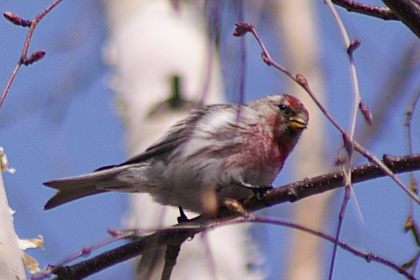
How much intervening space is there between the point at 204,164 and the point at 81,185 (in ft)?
1.96

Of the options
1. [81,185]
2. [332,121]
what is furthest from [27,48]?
[81,185]

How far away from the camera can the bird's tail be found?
3635mm

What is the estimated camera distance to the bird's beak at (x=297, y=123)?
4.14 m

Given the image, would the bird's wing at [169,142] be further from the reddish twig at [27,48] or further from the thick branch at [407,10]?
the thick branch at [407,10]

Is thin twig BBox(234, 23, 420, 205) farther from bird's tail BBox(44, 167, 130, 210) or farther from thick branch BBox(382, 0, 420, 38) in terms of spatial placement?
bird's tail BBox(44, 167, 130, 210)

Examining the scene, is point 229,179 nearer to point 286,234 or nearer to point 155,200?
point 155,200

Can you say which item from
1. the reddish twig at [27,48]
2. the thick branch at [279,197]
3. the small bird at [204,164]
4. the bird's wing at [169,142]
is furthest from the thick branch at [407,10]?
the bird's wing at [169,142]

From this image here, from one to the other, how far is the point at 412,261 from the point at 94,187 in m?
2.08

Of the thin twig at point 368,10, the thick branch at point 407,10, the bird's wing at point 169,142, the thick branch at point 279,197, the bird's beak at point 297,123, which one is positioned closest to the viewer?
the thick branch at point 407,10

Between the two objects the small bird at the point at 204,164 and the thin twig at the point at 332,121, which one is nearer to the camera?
the thin twig at the point at 332,121

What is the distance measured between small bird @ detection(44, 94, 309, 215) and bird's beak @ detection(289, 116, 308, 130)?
2.2 inches

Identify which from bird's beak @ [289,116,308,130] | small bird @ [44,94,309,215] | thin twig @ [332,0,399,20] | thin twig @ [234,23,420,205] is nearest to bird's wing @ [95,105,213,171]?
small bird @ [44,94,309,215]

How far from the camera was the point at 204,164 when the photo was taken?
3.74 meters

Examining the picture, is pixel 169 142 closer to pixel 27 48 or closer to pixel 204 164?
pixel 204 164
